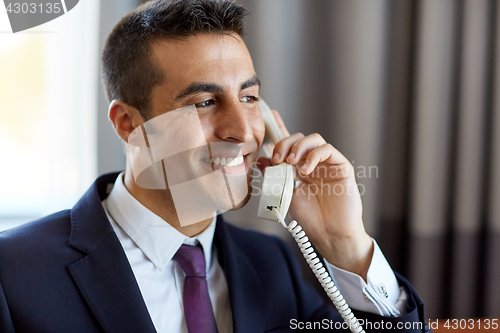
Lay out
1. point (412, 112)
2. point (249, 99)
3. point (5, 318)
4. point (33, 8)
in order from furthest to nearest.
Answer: point (412, 112) < point (33, 8) < point (249, 99) < point (5, 318)

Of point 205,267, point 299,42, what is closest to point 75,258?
point 205,267

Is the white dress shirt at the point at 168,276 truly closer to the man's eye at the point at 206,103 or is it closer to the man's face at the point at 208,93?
the man's face at the point at 208,93

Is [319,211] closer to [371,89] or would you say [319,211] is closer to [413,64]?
[371,89]

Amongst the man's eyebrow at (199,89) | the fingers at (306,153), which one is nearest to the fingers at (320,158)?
the fingers at (306,153)

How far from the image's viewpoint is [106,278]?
0.79 m

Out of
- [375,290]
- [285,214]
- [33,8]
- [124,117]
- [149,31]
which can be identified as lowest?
[375,290]

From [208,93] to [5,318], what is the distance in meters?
0.60

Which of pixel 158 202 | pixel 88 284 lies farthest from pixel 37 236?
pixel 158 202

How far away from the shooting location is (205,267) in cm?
94

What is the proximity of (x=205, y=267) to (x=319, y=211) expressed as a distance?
33 cm

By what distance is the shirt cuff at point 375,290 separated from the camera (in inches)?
34.9

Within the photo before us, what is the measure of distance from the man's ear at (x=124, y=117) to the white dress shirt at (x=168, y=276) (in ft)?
0.45

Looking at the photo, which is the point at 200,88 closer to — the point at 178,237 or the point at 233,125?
the point at 233,125

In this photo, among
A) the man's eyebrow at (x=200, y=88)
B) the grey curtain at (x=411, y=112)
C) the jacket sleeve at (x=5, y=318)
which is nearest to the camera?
the jacket sleeve at (x=5, y=318)
